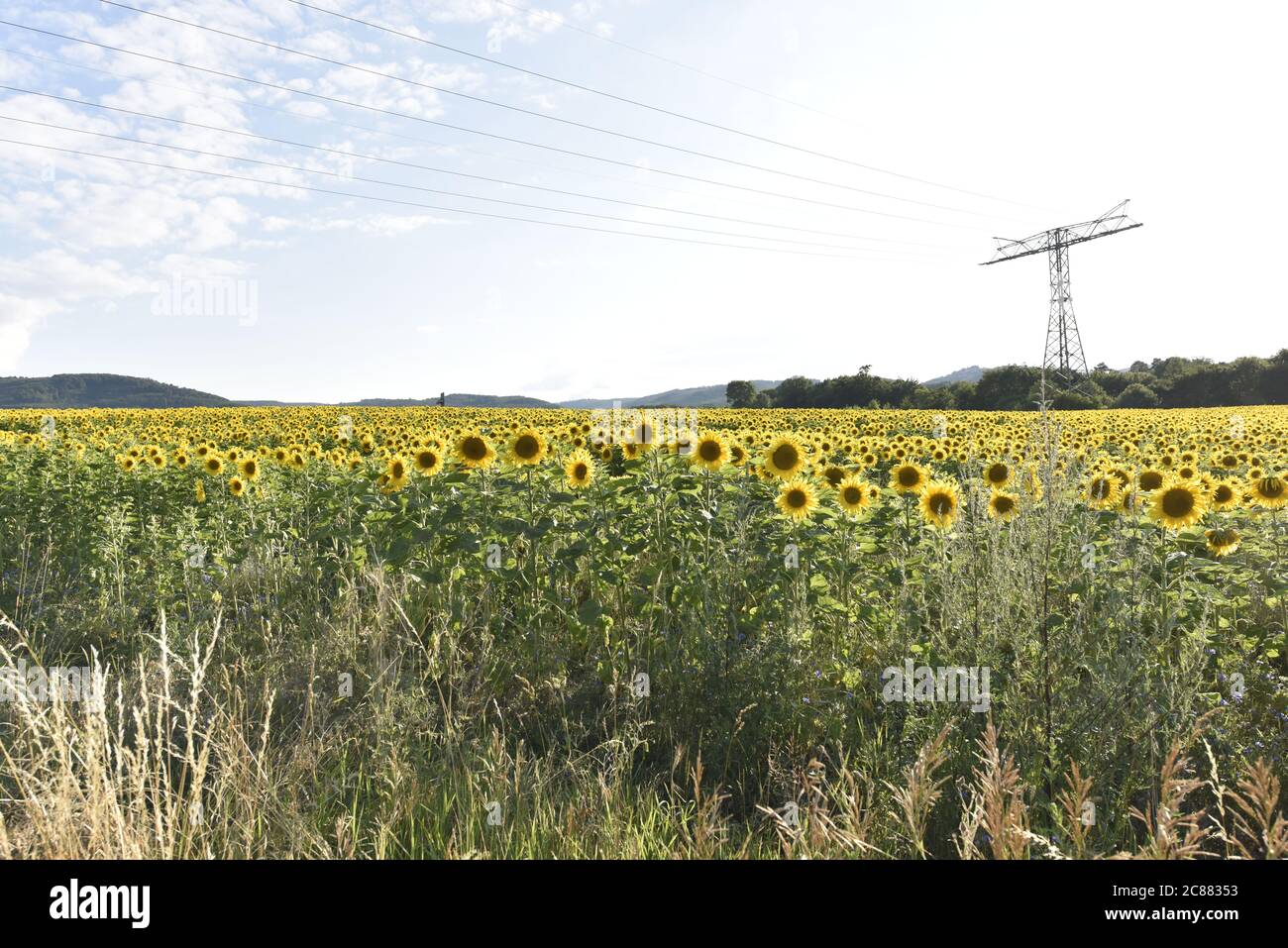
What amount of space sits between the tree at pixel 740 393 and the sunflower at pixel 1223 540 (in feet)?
171

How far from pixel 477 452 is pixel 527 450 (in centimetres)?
52

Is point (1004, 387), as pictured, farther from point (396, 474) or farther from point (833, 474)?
point (396, 474)

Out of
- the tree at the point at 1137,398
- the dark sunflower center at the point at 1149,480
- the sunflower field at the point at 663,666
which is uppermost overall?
the tree at the point at 1137,398

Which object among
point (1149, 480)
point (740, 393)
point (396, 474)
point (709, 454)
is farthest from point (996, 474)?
point (740, 393)

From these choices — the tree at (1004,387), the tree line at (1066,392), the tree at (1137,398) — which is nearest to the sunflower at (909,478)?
the tree line at (1066,392)

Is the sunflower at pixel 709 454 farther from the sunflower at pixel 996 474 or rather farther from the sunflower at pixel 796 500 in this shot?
the sunflower at pixel 996 474

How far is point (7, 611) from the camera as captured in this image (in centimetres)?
593

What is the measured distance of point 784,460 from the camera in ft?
18.4

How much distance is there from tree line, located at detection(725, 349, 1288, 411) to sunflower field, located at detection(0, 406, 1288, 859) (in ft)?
151

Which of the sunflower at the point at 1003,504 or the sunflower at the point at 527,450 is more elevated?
the sunflower at the point at 527,450

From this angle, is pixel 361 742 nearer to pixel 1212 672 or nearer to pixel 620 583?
pixel 620 583

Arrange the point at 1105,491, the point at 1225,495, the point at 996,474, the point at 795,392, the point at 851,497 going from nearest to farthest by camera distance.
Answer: the point at 1105,491
the point at 851,497
the point at 1225,495
the point at 996,474
the point at 795,392

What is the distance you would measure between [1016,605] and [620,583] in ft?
7.69

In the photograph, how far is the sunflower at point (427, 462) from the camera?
5.73m
